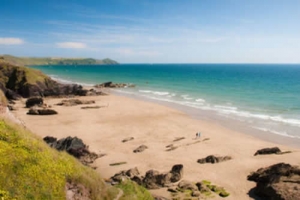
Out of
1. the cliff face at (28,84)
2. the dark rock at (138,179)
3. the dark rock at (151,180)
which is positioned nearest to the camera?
the dark rock at (151,180)

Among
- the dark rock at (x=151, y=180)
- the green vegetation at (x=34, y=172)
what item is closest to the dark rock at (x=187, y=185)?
the dark rock at (x=151, y=180)

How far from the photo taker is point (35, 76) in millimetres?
75938

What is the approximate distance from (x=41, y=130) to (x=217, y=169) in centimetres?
2472

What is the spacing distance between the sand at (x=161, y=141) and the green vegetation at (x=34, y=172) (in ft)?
27.8

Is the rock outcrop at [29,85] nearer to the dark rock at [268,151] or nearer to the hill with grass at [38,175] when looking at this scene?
the dark rock at [268,151]

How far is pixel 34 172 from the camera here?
12.0 m

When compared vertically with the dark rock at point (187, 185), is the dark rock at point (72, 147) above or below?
above

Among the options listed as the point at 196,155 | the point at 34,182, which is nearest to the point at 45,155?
the point at 34,182

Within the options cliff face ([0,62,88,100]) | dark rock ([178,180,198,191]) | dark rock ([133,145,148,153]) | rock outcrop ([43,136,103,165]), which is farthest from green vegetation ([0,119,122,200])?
cliff face ([0,62,88,100])

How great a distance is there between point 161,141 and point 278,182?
16.6 metres

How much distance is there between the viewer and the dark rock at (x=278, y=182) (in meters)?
17.9

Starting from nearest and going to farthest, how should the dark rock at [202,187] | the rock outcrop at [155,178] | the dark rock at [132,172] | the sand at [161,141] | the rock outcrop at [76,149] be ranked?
the dark rock at [202,187] < the rock outcrop at [155,178] < the dark rock at [132,172] < the sand at [161,141] < the rock outcrop at [76,149]

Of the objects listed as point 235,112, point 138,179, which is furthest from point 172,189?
point 235,112

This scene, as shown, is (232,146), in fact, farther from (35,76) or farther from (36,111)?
(35,76)
